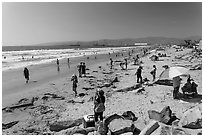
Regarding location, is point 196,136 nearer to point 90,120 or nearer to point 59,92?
point 90,120

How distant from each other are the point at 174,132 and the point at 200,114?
4.45 feet

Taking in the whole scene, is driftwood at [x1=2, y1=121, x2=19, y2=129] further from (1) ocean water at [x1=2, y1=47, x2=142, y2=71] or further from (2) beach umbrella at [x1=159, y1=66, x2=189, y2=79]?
(1) ocean water at [x1=2, y1=47, x2=142, y2=71]

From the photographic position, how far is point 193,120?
6.26 meters

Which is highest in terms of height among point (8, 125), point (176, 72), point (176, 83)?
point (176, 72)

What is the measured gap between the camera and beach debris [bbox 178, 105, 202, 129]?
6.18 meters

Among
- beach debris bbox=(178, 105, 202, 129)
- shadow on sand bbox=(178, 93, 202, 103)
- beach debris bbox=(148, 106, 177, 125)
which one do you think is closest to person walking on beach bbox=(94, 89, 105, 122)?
beach debris bbox=(148, 106, 177, 125)

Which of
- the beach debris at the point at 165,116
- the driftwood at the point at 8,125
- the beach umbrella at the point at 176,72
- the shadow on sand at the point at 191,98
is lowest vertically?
the driftwood at the point at 8,125

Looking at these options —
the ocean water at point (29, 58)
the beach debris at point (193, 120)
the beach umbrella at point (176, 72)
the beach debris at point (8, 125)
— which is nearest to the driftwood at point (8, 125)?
the beach debris at point (8, 125)

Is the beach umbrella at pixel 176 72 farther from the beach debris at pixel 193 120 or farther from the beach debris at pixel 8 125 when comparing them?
the beach debris at pixel 8 125

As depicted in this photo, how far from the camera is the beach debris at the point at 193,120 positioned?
6.18 meters

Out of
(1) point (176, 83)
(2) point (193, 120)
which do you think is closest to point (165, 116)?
(2) point (193, 120)

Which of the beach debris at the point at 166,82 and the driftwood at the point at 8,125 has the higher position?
the beach debris at the point at 166,82

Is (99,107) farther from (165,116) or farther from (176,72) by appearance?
(176,72)

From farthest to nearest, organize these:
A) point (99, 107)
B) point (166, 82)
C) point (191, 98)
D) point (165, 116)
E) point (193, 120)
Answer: point (166, 82), point (191, 98), point (99, 107), point (165, 116), point (193, 120)
